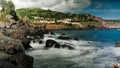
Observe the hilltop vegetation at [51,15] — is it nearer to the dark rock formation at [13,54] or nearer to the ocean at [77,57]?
the ocean at [77,57]

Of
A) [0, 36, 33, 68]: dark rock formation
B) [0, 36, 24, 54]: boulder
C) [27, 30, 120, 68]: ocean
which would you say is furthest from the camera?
[27, 30, 120, 68]: ocean

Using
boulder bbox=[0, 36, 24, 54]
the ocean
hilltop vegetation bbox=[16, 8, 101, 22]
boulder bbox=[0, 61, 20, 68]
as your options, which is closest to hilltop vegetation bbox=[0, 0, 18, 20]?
hilltop vegetation bbox=[16, 8, 101, 22]

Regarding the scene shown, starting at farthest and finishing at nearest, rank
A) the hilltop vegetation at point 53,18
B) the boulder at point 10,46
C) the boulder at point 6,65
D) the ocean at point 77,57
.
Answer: the hilltop vegetation at point 53,18, the ocean at point 77,57, the boulder at point 10,46, the boulder at point 6,65

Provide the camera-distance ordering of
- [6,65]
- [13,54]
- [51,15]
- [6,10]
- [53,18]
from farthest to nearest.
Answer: [6,10] → [53,18] → [51,15] → [13,54] → [6,65]

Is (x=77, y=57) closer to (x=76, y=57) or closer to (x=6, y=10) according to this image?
(x=76, y=57)

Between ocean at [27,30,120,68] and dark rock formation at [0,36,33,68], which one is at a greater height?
dark rock formation at [0,36,33,68]

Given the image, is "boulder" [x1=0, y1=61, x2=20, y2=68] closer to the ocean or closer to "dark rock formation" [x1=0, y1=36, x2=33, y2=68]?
"dark rock formation" [x1=0, y1=36, x2=33, y2=68]

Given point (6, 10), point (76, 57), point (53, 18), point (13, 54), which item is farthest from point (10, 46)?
point (6, 10)

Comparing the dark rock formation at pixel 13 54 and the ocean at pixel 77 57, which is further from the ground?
the dark rock formation at pixel 13 54

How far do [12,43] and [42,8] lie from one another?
1378 cm

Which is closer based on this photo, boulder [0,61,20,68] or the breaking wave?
boulder [0,61,20,68]

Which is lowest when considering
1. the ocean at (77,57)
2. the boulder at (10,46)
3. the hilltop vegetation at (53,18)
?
the ocean at (77,57)

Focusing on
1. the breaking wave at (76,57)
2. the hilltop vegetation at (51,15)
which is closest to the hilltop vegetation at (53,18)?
the hilltop vegetation at (51,15)

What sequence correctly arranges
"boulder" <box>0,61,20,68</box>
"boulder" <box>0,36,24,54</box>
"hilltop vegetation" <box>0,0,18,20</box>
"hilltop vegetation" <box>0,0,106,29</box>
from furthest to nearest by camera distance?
"hilltop vegetation" <box>0,0,18,20</box>, "hilltop vegetation" <box>0,0,106,29</box>, "boulder" <box>0,36,24,54</box>, "boulder" <box>0,61,20,68</box>
